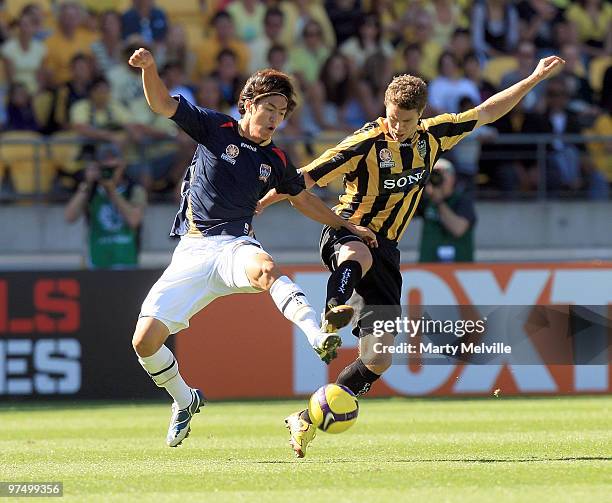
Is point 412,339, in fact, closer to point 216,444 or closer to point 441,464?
point 216,444

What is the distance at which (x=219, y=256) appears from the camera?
8.13 meters

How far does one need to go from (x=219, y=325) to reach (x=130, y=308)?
0.94m

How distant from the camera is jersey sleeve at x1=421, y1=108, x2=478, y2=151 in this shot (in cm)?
873

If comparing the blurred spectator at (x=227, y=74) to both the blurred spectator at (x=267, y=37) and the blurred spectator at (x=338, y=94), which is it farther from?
the blurred spectator at (x=338, y=94)

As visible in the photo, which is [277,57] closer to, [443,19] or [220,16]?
[220,16]

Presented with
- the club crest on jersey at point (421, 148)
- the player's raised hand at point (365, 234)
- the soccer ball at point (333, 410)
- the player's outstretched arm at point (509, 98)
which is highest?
the player's outstretched arm at point (509, 98)

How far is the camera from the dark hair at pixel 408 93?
8.23 meters

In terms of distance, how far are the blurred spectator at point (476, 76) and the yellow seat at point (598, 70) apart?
1.81 meters

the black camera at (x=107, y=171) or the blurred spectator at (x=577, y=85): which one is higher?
the blurred spectator at (x=577, y=85)

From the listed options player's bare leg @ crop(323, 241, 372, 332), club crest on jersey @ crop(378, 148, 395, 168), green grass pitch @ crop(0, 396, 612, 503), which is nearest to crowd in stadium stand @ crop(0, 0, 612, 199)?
green grass pitch @ crop(0, 396, 612, 503)

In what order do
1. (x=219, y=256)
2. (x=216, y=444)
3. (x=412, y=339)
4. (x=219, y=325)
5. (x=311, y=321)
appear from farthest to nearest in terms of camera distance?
(x=219, y=325) → (x=412, y=339) → (x=216, y=444) → (x=219, y=256) → (x=311, y=321)

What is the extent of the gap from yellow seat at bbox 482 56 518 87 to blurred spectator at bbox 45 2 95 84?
5.35 meters

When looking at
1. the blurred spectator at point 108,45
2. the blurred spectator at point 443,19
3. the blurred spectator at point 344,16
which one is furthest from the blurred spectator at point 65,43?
the blurred spectator at point 443,19

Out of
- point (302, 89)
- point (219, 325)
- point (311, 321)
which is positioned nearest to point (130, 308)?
point (219, 325)
